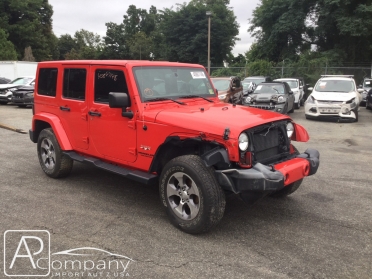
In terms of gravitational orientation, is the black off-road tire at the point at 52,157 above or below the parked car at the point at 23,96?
below

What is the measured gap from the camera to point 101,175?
6.33 metres

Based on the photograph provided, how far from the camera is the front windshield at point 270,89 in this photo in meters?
14.9

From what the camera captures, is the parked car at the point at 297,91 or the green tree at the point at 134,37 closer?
the parked car at the point at 297,91

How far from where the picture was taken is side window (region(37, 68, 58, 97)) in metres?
5.88

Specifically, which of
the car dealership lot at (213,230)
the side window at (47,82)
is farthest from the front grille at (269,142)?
the side window at (47,82)

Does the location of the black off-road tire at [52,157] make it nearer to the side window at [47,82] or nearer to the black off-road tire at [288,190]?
the side window at [47,82]

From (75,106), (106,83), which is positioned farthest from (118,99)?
(75,106)

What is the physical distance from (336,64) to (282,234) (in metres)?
28.9

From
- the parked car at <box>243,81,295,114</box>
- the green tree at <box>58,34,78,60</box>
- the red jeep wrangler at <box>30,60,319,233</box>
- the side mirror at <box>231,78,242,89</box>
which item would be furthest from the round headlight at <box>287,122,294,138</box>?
the green tree at <box>58,34,78,60</box>

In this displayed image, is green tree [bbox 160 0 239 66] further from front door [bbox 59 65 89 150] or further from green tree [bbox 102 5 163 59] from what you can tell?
front door [bbox 59 65 89 150]

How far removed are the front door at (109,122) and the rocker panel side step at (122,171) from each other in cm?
11

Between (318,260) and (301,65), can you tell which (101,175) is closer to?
(318,260)

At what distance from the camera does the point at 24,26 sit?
52094mm

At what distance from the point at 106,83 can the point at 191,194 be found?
2.02 metres
